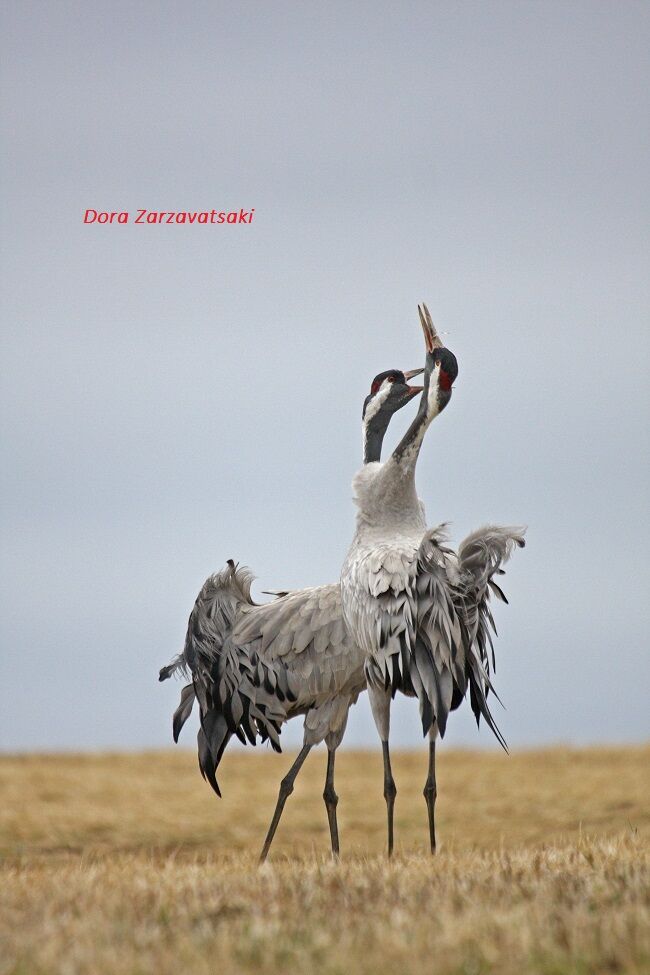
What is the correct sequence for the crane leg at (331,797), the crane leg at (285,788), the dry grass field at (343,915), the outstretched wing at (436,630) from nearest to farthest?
the dry grass field at (343,915) → the outstretched wing at (436,630) → the crane leg at (285,788) → the crane leg at (331,797)

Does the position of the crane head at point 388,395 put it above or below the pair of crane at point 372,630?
above

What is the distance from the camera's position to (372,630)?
8211 mm

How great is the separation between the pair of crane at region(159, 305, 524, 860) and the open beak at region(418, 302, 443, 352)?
1cm

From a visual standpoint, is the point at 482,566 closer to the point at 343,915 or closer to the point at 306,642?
the point at 306,642

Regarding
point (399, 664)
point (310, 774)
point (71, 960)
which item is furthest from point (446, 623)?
point (310, 774)

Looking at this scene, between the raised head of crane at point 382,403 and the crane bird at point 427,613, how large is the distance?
0.59 metres

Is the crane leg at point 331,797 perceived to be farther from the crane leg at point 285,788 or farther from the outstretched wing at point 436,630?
the outstretched wing at point 436,630

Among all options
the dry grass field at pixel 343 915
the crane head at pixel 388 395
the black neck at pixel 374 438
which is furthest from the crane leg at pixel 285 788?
the crane head at pixel 388 395

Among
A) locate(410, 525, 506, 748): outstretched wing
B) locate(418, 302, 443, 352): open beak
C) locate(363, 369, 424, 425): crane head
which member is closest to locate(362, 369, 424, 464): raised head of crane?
locate(363, 369, 424, 425): crane head

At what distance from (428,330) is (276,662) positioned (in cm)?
261

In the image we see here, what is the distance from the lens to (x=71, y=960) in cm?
488

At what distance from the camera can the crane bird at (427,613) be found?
811 centimetres

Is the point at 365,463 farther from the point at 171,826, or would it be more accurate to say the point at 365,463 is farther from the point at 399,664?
the point at 171,826

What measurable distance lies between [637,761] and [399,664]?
35.2ft
